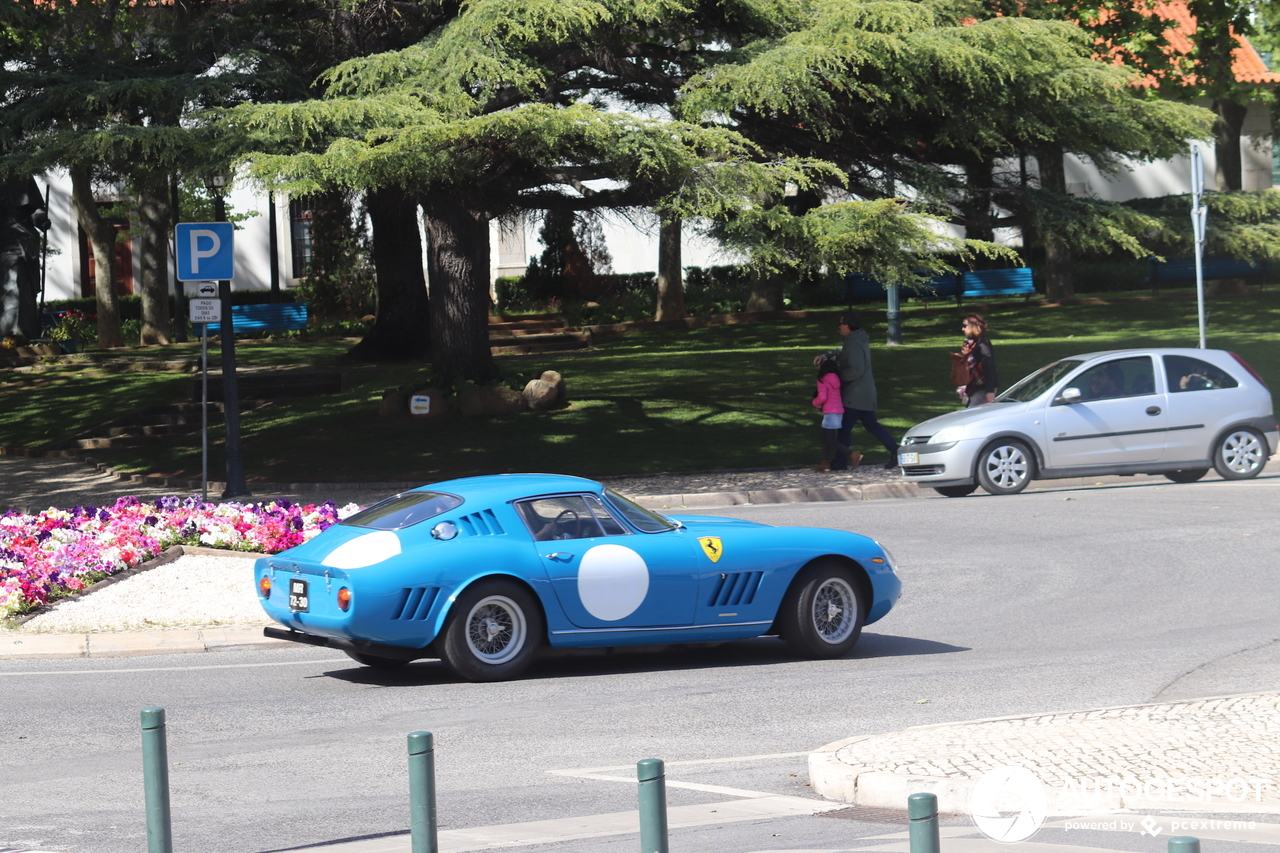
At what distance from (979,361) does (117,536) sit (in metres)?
10.5

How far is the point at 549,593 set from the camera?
8930 millimetres

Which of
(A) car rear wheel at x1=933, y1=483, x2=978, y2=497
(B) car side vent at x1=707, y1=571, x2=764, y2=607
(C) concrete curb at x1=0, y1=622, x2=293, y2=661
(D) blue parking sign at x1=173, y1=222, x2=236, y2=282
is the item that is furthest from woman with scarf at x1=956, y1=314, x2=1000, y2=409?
(C) concrete curb at x1=0, y1=622, x2=293, y2=661

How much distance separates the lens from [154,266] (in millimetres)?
38656

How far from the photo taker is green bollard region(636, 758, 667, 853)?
149 inches

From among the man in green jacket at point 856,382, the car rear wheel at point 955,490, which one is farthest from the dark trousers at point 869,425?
the car rear wheel at point 955,490

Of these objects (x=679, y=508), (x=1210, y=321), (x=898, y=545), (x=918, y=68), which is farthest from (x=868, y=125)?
(x=1210, y=321)

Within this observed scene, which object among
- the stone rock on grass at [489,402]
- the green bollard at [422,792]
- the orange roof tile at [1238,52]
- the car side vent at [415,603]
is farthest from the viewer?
the orange roof tile at [1238,52]

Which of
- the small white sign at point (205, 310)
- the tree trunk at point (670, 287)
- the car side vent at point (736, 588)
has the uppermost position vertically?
the tree trunk at point (670, 287)

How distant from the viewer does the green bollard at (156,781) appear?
467cm

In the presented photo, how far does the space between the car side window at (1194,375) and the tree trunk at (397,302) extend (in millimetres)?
17343

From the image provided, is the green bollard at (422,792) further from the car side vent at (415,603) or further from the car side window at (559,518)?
the car side window at (559,518)

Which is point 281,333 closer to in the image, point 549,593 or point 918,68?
point 918,68

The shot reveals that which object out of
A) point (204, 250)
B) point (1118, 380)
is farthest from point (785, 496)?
point (204, 250)

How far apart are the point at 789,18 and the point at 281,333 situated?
24.6 m
